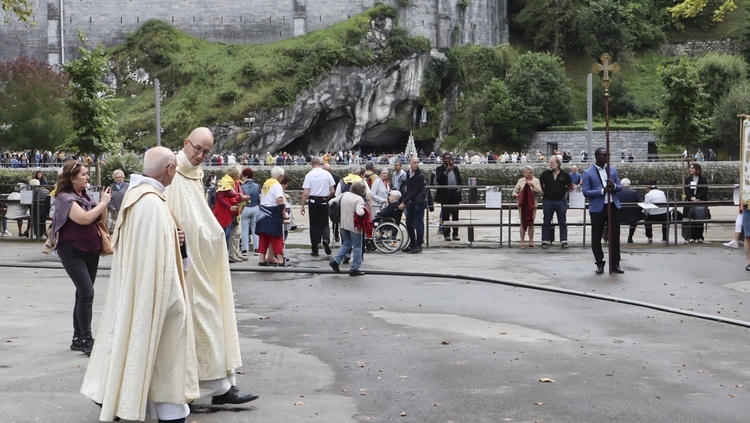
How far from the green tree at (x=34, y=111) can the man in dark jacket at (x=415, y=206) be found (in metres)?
39.1

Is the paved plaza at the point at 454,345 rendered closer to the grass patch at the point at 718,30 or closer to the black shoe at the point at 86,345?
the black shoe at the point at 86,345

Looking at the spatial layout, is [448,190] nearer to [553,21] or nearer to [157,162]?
[157,162]

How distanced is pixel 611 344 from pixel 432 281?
514cm

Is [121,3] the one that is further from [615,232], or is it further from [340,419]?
[340,419]

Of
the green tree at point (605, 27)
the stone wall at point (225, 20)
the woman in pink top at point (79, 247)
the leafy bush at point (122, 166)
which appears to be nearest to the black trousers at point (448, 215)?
the woman in pink top at point (79, 247)

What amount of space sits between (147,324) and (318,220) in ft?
40.7

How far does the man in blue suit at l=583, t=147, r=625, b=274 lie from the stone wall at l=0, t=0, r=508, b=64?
5645 cm

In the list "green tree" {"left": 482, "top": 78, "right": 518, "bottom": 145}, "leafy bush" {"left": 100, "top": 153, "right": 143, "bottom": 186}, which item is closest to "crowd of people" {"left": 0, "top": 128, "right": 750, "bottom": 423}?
"leafy bush" {"left": 100, "top": 153, "right": 143, "bottom": 186}

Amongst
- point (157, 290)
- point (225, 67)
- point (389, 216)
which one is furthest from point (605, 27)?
point (157, 290)

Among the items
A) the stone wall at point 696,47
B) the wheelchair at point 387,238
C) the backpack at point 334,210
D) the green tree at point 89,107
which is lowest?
the wheelchair at point 387,238

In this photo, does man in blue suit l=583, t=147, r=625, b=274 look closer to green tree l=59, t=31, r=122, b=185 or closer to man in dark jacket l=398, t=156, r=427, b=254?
man in dark jacket l=398, t=156, r=427, b=254

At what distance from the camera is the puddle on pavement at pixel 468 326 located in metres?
9.93

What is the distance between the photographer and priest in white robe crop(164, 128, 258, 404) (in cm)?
697

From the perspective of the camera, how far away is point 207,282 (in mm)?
7121
